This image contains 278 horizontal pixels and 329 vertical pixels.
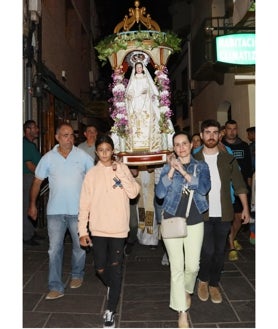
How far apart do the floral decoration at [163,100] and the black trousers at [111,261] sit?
2.91 meters

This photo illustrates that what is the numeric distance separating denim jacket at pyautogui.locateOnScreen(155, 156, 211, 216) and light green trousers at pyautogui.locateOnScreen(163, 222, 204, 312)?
0.79 ft

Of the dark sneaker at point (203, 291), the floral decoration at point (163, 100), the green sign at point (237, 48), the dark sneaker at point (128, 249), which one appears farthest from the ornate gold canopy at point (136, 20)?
the dark sneaker at point (203, 291)

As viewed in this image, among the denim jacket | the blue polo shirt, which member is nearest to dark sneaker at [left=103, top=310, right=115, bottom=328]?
the denim jacket

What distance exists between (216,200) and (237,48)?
4401 mm

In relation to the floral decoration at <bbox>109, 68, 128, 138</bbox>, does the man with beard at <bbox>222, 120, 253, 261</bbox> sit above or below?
below

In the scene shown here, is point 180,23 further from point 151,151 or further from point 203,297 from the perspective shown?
point 203,297

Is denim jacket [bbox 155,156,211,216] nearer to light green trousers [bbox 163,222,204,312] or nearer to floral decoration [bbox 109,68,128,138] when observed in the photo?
light green trousers [bbox 163,222,204,312]

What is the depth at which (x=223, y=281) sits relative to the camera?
18.5 ft

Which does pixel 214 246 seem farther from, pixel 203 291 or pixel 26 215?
pixel 26 215

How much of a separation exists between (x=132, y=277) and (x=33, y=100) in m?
6.24

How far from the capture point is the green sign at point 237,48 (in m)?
8.02

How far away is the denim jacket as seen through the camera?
424 centimetres

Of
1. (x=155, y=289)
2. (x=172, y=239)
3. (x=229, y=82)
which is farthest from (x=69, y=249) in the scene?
(x=229, y=82)

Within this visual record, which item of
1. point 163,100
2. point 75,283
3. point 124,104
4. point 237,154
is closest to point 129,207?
point 75,283
